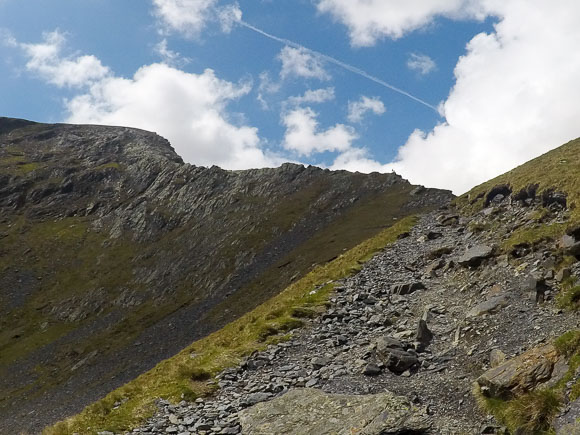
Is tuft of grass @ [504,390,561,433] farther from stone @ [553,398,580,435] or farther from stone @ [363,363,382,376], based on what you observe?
stone @ [363,363,382,376]

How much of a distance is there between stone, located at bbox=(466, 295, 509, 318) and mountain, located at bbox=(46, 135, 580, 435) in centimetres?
8

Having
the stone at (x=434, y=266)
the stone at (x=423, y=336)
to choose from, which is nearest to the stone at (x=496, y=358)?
the stone at (x=423, y=336)

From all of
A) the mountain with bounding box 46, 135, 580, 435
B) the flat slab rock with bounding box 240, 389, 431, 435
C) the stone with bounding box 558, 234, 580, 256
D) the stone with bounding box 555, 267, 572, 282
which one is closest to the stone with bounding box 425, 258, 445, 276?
the mountain with bounding box 46, 135, 580, 435

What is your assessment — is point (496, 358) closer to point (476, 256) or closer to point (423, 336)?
point (423, 336)

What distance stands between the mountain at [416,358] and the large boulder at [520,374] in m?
0.04

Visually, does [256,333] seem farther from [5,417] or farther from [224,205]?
[224,205]

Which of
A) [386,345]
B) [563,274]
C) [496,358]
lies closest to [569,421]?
[496,358]

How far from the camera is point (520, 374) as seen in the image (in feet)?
44.1

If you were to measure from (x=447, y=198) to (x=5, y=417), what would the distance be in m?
86.0

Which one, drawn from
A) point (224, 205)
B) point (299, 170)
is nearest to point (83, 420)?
point (224, 205)

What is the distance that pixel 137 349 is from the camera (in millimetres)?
62938

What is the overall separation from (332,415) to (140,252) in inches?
4386

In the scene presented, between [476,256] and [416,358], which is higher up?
[476,256]

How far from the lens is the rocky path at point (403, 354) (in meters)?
14.5
